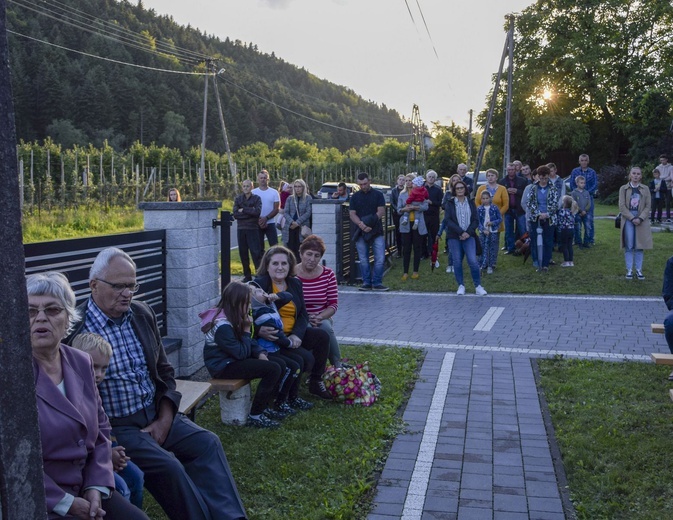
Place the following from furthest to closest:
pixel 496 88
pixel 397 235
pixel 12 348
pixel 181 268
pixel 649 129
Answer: pixel 649 129 → pixel 496 88 → pixel 397 235 → pixel 181 268 → pixel 12 348

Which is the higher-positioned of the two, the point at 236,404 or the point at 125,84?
the point at 125,84

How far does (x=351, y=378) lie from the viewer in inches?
261

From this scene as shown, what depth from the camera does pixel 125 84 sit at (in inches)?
3329

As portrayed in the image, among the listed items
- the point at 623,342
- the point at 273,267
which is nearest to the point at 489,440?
the point at 273,267

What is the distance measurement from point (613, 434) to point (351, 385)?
2075mm

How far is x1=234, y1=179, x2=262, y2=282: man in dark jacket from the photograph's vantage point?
13.9m

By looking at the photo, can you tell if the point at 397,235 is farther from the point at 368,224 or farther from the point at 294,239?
the point at 368,224

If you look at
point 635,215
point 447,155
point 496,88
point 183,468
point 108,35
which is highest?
point 108,35

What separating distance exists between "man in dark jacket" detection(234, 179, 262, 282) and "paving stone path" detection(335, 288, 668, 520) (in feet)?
6.02

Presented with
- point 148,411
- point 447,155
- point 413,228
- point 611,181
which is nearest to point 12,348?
point 148,411

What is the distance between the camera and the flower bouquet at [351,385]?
258 inches

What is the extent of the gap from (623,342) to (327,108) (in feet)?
415

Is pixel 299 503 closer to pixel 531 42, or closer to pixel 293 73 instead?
pixel 531 42

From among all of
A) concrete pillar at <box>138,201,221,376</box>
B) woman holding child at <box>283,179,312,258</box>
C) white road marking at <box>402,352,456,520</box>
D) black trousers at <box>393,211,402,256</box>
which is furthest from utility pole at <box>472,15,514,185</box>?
concrete pillar at <box>138,201,221,376</box>
